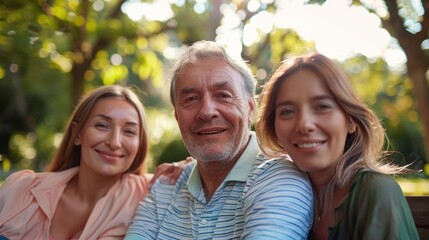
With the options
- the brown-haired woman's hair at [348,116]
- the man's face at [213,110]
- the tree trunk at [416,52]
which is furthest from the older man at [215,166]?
the tree trunk at [416,52]

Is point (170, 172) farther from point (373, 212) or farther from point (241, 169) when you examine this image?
point (373, 212)

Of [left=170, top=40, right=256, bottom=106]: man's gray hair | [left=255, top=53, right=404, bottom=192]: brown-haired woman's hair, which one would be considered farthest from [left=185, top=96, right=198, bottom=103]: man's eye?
[left=255, top=53, right=404, bottom=192]: brown-haired woman's hair

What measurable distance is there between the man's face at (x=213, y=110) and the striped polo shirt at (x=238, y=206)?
Answer: 0.39 feet

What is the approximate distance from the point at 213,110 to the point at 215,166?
32 centimetres

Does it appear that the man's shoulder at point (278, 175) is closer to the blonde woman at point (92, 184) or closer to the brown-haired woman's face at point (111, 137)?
the blonde woman at point (92, 184)

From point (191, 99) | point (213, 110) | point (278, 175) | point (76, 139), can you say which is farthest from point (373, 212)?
point (76, 139)

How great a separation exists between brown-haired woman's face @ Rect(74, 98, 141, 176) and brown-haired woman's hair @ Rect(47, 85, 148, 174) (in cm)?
4

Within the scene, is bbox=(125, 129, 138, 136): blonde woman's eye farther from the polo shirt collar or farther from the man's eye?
the man's eye

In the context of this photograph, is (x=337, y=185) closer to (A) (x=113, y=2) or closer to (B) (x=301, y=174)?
(B) (x=301, y=174)

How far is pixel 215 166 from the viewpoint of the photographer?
9.09ft

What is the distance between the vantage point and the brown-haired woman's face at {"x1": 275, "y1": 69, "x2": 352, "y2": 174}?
2.22 meters

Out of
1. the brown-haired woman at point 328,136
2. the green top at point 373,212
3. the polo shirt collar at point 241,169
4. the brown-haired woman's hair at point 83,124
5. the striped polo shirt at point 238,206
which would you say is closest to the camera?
the green top at point 373,212

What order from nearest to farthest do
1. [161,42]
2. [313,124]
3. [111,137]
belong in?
[313,124]
[111,137]
[161,42]

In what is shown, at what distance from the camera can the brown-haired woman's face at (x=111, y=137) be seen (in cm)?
320
